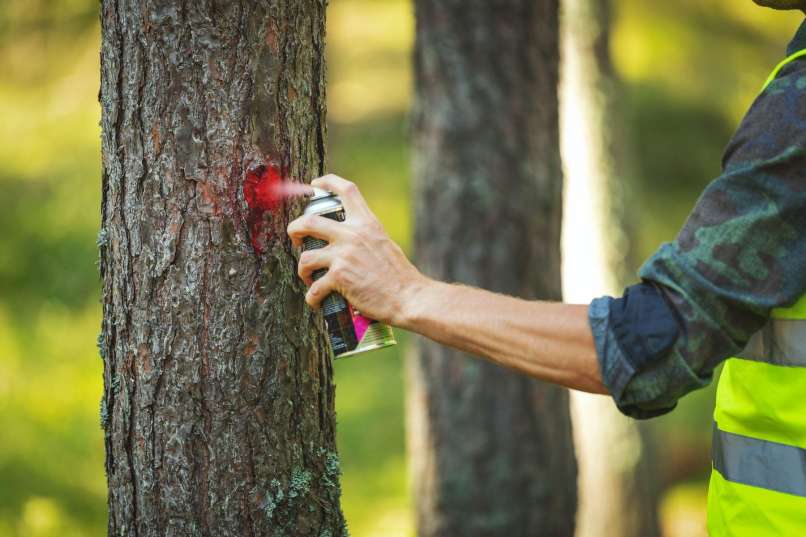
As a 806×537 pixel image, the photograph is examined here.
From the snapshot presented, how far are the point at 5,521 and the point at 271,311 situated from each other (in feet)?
10.0

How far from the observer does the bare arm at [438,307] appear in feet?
5.43


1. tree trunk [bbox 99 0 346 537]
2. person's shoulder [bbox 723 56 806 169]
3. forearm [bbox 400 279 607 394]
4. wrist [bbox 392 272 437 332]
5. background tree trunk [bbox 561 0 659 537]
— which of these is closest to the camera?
person's shoulder [bbox 723 56 806 169]

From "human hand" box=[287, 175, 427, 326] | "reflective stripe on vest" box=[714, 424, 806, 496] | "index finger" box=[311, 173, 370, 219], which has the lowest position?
"reflective stripe on vest" box=[714, 424, 806, 496]

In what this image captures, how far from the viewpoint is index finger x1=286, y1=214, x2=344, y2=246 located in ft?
5.86

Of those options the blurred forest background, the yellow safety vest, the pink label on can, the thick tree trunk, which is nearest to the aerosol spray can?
the pink label on can

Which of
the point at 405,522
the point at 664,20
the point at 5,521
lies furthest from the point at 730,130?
the point at 5,521

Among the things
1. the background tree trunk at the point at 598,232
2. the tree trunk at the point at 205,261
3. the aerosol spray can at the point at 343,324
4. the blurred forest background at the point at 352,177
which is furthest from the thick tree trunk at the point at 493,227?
the aerosol spray can at the point at 343,324

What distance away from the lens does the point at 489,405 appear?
14.1 ft

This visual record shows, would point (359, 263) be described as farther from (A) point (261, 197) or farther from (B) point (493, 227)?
(B) point (493, 227)

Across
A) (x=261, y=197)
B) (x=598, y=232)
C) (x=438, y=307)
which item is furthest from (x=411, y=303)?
(x=598, y=232)

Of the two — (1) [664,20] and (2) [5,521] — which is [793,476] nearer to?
(2) [5,521]

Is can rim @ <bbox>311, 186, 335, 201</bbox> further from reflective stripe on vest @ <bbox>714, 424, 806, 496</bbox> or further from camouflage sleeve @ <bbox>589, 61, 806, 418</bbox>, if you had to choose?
reflective stripe on vest @ <bbox>714, 424, 806, 496</bbox>

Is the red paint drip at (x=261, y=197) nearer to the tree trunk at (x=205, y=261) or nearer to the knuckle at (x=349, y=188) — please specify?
the tree trunk at (x=205, y=261)

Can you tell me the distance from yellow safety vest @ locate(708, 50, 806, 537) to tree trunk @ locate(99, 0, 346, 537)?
961 mm
